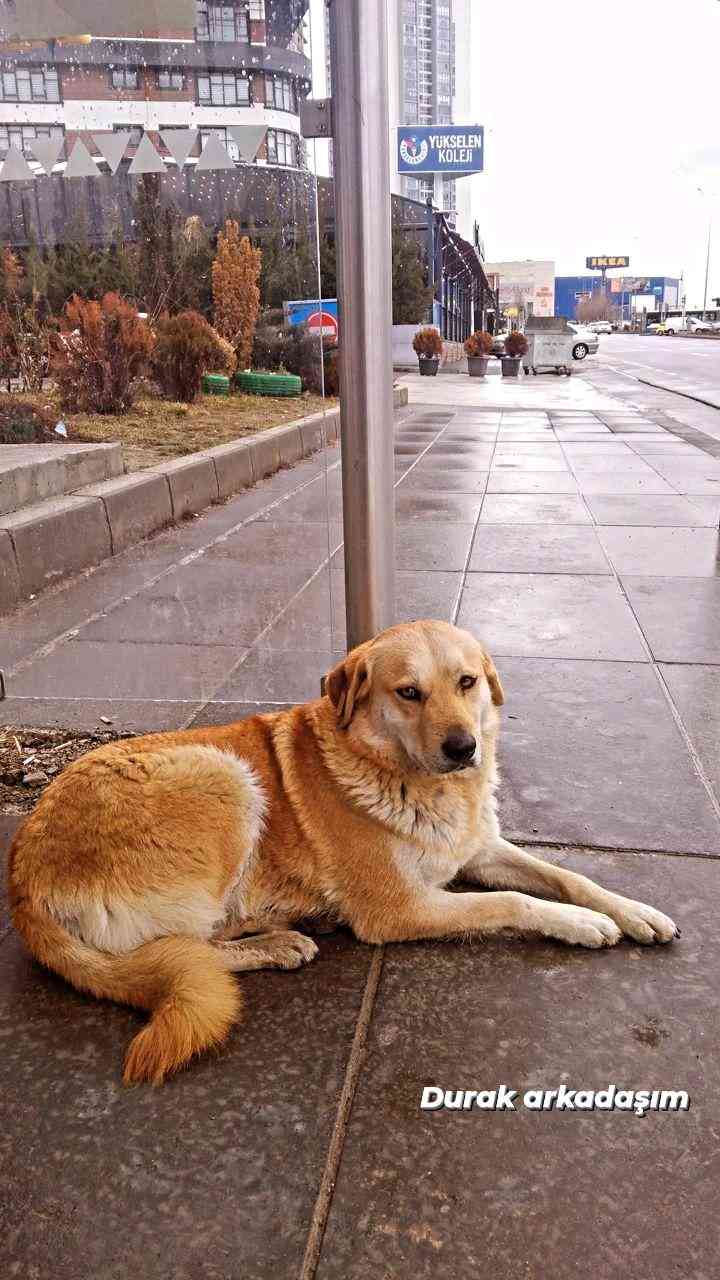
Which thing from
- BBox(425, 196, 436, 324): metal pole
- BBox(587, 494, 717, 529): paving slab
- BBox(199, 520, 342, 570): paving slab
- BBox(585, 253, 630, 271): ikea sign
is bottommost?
BBox(587, 494, 717, 529): paving slab

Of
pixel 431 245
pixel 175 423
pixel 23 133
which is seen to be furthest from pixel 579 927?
pixel 431 245

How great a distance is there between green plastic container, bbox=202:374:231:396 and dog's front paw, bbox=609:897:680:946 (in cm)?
337

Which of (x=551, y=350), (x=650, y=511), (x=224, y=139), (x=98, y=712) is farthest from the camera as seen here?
(x=551, y=350)

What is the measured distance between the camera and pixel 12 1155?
1937 millimetres

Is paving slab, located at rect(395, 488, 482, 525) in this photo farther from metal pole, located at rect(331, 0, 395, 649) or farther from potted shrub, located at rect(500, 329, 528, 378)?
potted shrub, located at rect(500, 329, 528, 378)

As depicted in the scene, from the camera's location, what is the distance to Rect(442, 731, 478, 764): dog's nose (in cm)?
244

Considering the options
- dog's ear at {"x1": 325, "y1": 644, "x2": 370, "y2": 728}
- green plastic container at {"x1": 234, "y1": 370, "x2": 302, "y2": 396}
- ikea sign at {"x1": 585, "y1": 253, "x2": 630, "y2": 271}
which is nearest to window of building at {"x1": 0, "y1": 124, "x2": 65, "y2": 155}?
green plastic container at {"x1": 234, "y1": 370, "x2": 302, "y2": 396}

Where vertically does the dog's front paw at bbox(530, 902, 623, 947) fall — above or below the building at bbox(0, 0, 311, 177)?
below

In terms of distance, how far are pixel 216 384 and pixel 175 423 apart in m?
1.09

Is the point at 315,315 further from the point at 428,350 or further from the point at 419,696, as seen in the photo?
the point at 428,350

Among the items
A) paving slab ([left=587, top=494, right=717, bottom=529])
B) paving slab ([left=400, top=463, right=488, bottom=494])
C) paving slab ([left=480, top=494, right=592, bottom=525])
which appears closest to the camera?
paving slab ([left=587, top=494, right=717, bottom=529])

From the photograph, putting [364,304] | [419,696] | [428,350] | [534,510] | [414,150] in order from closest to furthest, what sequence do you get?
[419,696] < [364,304] < [534,510] < [428,350] < [414,150]

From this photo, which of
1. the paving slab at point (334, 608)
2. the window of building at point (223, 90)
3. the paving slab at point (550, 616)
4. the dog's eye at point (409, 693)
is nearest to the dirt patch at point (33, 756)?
the paving slab at point (334, 608)

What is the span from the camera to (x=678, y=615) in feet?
18.8
